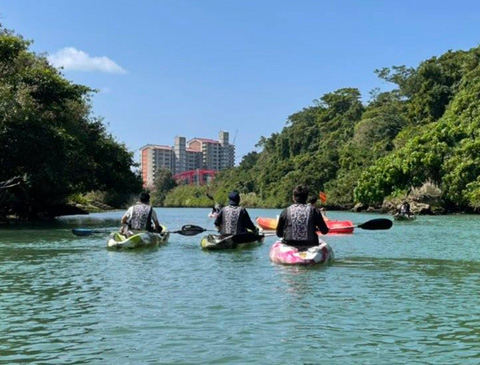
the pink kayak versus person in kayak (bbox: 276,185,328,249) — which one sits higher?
person in kayak (bbox: 276,185,328,249)

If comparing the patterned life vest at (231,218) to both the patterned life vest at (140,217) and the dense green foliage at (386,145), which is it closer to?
the patterned life vest at (140,217)

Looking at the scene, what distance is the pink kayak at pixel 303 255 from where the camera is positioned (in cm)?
1276

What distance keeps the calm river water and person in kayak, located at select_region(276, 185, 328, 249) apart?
0.77 metres

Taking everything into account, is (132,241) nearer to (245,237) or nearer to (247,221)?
(245,237)

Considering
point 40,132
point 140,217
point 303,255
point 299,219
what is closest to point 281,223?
point 299,219

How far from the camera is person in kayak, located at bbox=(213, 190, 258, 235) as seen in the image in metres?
16.4

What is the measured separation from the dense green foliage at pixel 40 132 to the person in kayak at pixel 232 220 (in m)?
15.3

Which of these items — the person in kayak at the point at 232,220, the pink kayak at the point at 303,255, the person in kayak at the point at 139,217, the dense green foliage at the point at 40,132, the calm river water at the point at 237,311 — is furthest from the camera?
the dense green foliage at the point at 40,132

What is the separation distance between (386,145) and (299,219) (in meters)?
70.0

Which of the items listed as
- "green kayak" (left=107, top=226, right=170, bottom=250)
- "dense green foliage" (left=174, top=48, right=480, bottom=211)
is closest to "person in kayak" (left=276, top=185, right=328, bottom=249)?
"green kayak" (left=107, top=226, right=170, bottom=250)

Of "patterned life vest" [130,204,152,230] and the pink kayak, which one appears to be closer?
the pink kayak

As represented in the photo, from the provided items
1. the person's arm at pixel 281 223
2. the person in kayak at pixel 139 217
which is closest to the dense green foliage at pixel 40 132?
the person in kayak at pixel 139 217

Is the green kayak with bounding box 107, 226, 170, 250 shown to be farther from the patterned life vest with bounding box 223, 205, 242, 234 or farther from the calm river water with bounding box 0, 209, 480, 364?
the patterned life vest with bounding box 223, 205, 242, 234

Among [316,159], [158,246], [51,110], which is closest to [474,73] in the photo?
[316,159]
